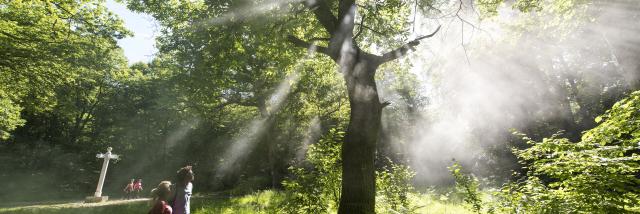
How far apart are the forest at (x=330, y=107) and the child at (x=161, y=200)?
48 millimetres

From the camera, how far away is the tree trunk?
22.9 ft

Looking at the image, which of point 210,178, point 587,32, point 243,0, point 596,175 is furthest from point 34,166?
point 587,32

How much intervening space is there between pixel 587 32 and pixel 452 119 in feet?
42.2

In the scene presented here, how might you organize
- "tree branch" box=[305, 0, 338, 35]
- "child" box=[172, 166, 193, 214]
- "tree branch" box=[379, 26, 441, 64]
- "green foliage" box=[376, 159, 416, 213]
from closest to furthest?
"child" box=[172, 166, 193, 214] → "green foliage" box=[376, 159, 416, 213] → "tree branch" box=[379, 26, 441, 64] → "tree branch" box=[305, 0, 338, 35]

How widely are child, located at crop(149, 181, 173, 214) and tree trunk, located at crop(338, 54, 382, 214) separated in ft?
10.9

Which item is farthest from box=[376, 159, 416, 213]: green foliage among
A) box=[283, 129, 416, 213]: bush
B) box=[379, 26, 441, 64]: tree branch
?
box=[379, 26, 441, 64]: tree branch

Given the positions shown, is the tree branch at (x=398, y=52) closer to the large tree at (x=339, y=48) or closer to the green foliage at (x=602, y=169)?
the large tree at (x=339, y=48)

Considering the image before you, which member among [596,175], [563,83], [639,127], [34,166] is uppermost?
[563,83]

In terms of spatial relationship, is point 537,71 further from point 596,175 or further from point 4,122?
point 4,122

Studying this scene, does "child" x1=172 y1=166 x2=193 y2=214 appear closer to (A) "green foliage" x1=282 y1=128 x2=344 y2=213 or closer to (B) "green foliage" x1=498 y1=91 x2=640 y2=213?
(A) "green foliage" x1=282 y1=128 x2=344 y2=213

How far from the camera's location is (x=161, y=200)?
5.47 metres

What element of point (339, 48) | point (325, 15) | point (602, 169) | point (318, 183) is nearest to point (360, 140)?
point (318, 183)

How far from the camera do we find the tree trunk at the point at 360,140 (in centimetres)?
698

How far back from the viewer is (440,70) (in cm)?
3127
